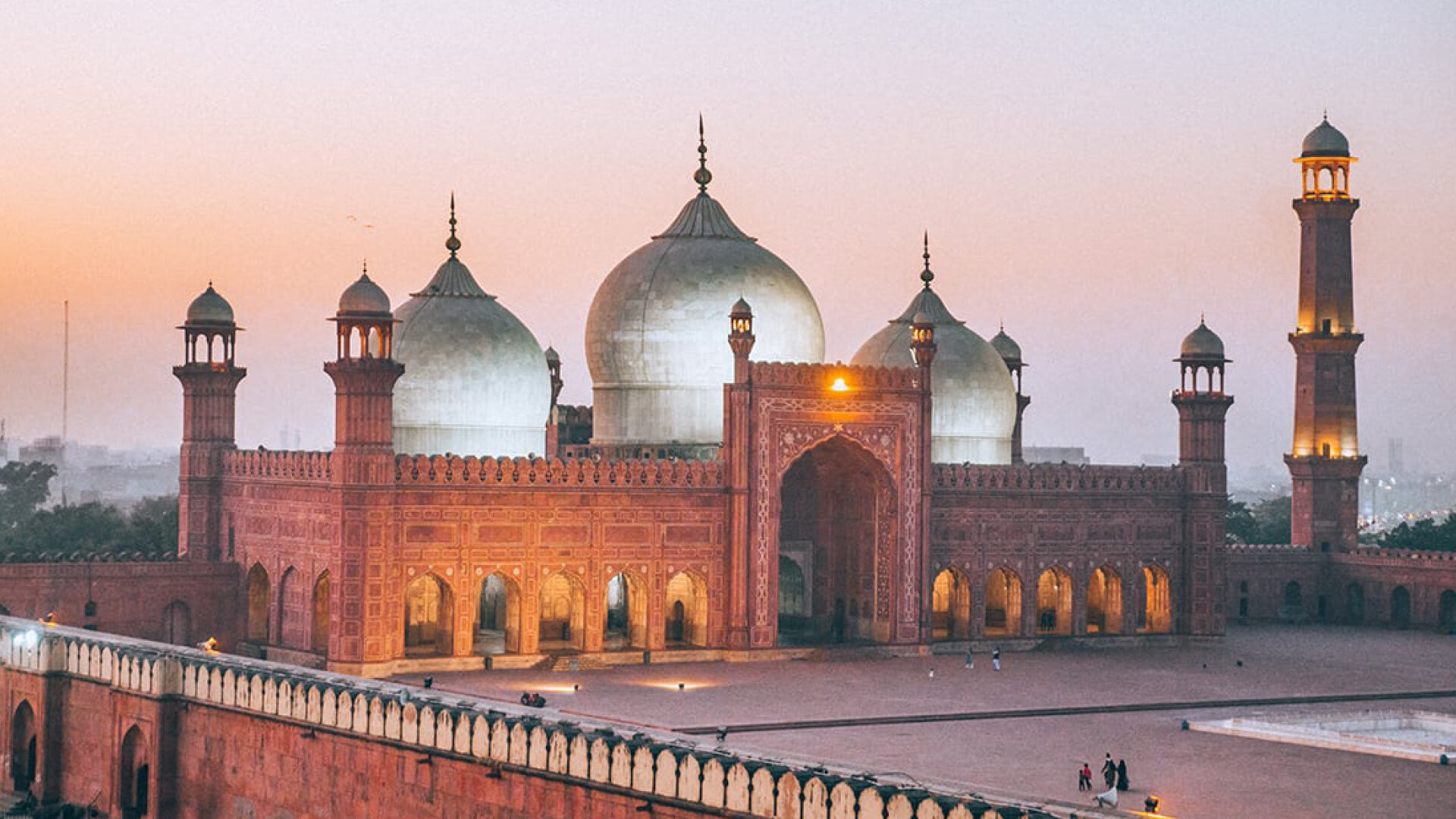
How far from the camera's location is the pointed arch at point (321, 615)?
27766mm

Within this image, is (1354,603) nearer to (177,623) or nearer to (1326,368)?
(1326,368)

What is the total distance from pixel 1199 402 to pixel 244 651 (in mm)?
15412

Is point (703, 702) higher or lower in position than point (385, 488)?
lower

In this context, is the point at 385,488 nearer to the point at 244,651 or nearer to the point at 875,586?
the point at 244,651

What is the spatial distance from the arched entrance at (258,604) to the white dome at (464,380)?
280 centimetres

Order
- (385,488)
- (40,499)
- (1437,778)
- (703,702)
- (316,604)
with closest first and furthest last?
(1437,778), (703,702), (385,488), (316,604), (40,499)

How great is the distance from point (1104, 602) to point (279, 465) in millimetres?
13356

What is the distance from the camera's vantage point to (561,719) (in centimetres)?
1814

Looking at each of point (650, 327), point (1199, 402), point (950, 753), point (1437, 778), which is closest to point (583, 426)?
point (650, 327)

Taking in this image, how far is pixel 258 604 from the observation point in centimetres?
3025

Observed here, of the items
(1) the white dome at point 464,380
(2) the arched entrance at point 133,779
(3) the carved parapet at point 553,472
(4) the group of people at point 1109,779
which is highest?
(1) the white dome at point 464,380

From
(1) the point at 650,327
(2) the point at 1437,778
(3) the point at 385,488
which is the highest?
(1) the point at 650,327

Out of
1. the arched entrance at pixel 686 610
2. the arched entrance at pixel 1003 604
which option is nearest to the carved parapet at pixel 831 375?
the arched entrance at pixel 686 610

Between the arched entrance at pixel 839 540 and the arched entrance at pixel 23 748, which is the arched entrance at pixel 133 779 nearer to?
the arched entrance at pixel 23 748
